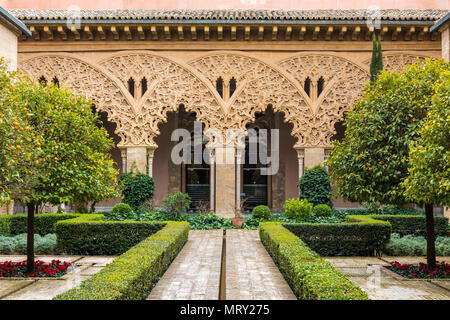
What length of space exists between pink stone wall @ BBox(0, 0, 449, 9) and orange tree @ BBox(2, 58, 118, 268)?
10.9 meters

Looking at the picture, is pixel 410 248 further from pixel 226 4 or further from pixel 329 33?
pixel 226 4

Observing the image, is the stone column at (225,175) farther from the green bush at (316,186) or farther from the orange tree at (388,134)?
the orange tree at (388,134)

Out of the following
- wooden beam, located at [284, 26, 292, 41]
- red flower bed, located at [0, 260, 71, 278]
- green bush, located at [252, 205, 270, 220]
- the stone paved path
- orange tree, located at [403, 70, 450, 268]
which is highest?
wooden beam, located at [284, 26, 292, 41]

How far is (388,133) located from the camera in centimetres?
720

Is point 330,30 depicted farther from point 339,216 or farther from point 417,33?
point 339,216

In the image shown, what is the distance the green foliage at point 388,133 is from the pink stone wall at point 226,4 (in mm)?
10702

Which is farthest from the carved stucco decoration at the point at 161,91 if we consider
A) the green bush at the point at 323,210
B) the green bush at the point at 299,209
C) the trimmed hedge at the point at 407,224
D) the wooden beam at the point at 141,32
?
the trimmed hedge at the point at 407,224

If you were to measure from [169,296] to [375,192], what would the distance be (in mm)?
4141

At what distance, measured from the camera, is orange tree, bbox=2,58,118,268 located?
6.68m

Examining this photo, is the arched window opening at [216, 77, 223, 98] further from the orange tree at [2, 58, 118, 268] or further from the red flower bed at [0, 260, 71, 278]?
the red flower bed at [0, 260, 71, 278]

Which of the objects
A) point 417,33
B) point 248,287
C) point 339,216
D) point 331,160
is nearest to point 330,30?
point 417,33

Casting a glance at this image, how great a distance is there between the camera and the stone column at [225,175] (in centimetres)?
1424

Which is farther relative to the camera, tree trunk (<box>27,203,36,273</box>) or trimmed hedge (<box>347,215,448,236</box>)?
trimmed hedge (<box>347,215,448,236</box>)

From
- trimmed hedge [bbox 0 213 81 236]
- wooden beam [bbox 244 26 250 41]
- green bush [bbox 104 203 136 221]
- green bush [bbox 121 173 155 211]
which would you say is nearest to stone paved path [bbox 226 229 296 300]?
green bush [bbox 104 203 136 221]
